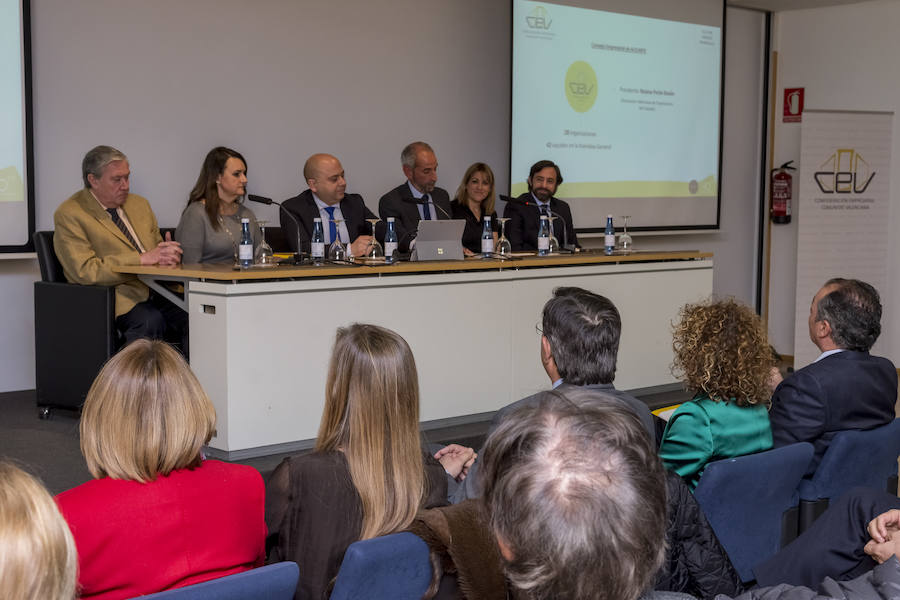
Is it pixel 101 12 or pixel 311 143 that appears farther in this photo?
pixel 311 143

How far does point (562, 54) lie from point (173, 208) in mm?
2983

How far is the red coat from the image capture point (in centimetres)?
160

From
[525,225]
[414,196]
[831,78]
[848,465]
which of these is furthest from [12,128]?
[831,78]

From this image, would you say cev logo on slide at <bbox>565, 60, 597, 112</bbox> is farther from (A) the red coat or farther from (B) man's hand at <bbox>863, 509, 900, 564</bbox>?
(A) the red coat

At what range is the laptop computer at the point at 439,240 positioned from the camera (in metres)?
4.86

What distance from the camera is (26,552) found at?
3.10 feet

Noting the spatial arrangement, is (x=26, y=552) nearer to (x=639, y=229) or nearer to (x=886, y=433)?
(x=886, y=433)

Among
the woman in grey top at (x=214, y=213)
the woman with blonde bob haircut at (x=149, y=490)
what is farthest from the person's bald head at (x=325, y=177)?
the woman with blonde bob haircut at (x=149, y=490)

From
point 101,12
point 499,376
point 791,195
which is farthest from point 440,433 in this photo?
point 791,195

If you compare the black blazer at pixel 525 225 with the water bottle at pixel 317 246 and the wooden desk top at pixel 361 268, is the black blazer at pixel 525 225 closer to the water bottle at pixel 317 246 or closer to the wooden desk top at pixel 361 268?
the wooden desk top at pixel 361 268

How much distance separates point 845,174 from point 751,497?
229 inches

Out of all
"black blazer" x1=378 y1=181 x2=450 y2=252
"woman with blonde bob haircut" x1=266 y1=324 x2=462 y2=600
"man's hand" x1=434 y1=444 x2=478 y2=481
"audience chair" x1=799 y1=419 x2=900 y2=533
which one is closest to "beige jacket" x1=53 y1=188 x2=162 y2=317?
"black blazer" x1=378 y1=181 x2=450 y2=252

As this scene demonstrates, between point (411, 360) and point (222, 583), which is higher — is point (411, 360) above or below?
above

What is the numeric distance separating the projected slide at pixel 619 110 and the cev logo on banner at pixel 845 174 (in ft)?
2.81
